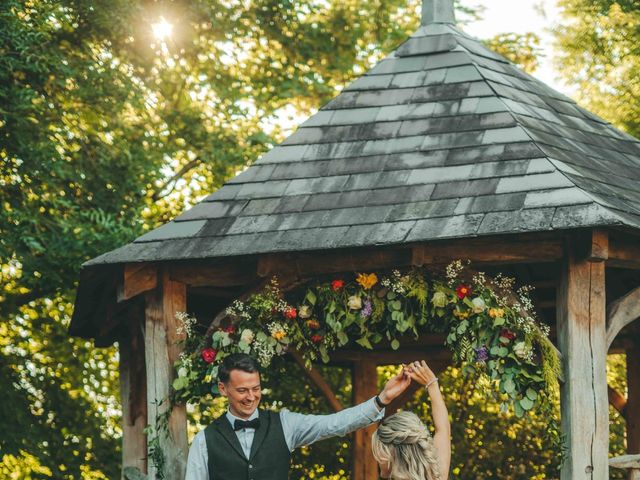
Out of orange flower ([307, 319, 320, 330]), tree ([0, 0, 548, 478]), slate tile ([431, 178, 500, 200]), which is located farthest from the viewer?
tree ([0, 0, 548, 478])

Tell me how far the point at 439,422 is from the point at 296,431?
1.27 meters

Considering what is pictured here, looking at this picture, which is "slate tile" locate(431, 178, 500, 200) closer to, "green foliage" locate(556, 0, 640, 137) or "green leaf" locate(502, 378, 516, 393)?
"green leaf" locate(502, 378, 516, 393)

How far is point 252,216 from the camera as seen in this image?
7.53 m

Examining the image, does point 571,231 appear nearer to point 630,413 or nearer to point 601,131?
point 601,131

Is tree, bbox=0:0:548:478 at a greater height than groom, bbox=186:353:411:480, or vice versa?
tree, bbox=0:0:548:478

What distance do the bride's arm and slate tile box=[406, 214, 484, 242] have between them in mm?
1279

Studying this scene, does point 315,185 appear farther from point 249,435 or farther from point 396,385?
point 396,385

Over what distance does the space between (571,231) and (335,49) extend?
33.5 feet

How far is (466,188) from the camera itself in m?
7.04

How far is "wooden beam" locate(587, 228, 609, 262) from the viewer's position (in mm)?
6520

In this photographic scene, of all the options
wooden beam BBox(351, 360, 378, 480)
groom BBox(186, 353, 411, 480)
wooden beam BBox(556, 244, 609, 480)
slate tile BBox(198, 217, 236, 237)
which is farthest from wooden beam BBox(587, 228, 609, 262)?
wooden beam BBox(351, 360, 378, 480)

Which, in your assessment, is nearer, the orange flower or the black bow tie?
the black bow tie

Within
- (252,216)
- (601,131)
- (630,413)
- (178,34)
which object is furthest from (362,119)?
(178,34)

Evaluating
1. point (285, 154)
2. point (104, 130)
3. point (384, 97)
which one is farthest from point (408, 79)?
point (104, 130)
